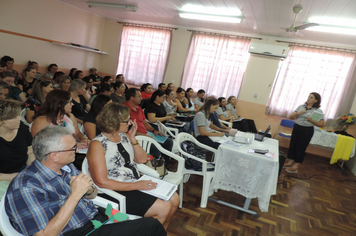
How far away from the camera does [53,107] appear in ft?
7.29

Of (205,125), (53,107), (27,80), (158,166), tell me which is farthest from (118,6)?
(158,166)

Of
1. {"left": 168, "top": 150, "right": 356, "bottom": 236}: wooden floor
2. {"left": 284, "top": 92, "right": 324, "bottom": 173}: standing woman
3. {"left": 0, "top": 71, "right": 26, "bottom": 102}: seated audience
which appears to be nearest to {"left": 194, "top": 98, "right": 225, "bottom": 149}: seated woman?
{"left": 168, "top": 150, "right": 356, "bottom": 236}: wooden floor

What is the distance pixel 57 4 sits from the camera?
18.9 feet

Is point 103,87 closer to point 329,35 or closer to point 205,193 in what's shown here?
point 205,193

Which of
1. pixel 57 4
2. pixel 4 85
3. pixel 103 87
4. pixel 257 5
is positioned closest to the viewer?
pixel 4 85

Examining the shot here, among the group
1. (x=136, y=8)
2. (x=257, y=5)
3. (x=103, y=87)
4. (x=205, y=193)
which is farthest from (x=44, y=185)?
(x=136, y=8)

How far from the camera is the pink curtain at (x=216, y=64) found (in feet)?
20.7

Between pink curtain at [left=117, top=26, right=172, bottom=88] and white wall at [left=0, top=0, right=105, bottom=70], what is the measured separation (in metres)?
1.01

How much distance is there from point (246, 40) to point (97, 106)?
16.3ft

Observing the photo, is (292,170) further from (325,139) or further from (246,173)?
(246,173)

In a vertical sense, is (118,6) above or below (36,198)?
above

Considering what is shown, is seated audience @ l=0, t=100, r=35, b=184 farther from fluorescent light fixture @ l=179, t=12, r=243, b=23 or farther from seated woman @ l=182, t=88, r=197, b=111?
seated woman @ l=182, t=88, r=197, b=111

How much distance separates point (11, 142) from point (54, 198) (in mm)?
797

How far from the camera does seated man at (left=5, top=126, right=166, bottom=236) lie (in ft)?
3.47
